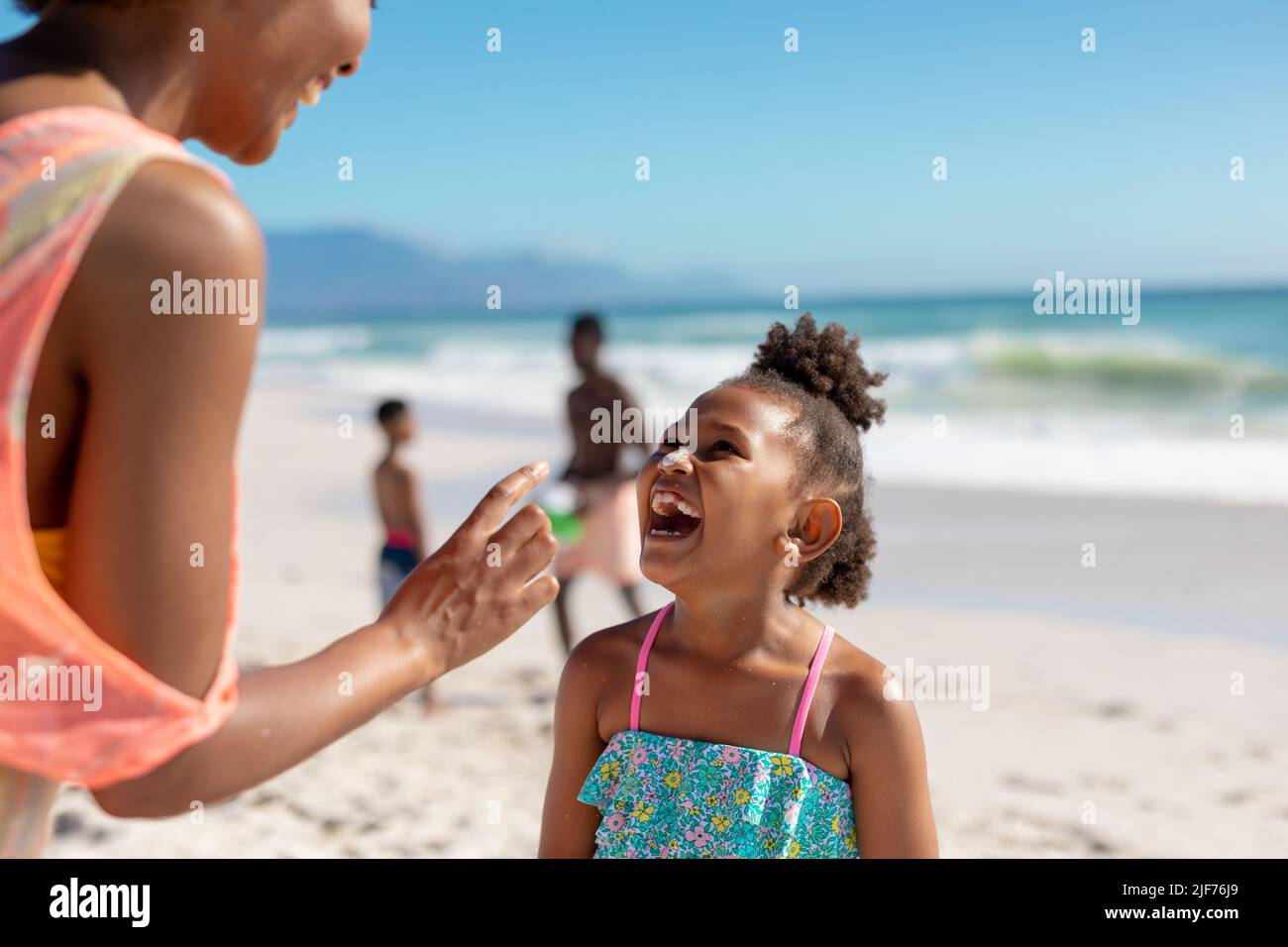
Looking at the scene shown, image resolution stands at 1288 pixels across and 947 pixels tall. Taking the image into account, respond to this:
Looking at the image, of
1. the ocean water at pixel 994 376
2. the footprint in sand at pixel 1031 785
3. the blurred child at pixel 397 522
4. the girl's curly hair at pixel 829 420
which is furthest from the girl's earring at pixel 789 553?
the ocean water at pixel 994 376

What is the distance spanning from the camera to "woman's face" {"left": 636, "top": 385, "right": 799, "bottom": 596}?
2432 millimetres

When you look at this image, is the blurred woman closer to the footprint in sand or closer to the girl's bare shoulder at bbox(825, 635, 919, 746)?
the girl's bare shoulder at bbox(825, 635, 919, 746)

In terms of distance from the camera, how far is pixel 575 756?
2.44m

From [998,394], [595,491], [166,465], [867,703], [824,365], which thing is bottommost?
[867,703]

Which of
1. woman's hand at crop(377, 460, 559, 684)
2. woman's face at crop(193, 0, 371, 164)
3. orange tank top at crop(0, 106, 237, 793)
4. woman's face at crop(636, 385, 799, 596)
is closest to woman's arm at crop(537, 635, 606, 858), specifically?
woman's face at crop(636, 385, 799, 596)

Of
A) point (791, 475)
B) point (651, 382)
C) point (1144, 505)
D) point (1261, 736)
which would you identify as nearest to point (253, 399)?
point (651, 382)

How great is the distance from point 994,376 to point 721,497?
22.6 metres

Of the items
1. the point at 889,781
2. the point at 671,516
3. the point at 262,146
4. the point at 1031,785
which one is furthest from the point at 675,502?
the point at 1031,785

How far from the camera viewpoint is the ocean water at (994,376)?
13383 mm

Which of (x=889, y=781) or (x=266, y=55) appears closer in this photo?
(x=266, y=55)

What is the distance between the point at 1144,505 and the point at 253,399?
1563 centimetres

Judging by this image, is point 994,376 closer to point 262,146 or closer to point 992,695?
point 992,695
